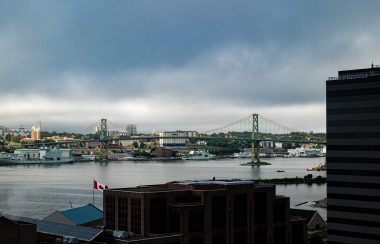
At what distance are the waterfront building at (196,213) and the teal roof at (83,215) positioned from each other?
17.6 ft

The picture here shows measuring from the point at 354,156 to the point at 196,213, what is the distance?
9148 mm

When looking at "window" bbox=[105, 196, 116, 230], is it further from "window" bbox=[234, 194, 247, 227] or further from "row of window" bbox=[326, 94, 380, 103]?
"row of window" bbox=[326, 94, 380, 103]

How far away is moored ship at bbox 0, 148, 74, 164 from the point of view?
157 metres

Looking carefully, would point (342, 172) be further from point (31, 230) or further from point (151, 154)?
point (151, 154)

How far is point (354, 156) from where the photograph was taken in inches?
1072

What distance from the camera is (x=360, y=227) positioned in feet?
88.0

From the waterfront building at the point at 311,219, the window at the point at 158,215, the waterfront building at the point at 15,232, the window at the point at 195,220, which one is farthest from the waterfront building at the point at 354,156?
the waterfront building at the point at 15,232

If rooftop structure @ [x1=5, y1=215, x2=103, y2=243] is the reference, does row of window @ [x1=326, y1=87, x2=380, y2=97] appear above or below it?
above

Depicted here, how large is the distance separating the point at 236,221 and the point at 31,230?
814cm

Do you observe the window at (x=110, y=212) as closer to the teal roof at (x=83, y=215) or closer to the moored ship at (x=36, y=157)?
the teal roof at (x=83, y=215)

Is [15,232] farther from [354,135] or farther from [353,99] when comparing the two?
[353,99]

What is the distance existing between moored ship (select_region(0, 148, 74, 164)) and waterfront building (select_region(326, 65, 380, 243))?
136 metres

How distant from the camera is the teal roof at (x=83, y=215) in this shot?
28.4m

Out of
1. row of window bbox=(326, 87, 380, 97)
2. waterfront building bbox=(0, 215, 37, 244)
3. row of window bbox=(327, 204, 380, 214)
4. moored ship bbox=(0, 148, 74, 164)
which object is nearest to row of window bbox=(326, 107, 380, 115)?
row of window bbox=(326, 87, 380, 97)
